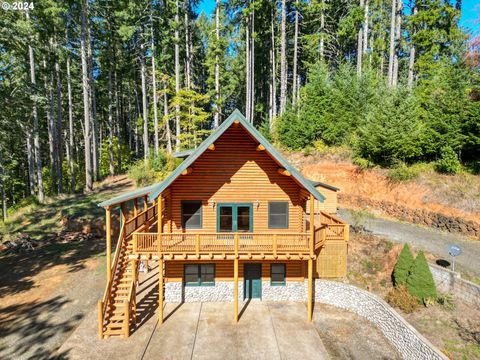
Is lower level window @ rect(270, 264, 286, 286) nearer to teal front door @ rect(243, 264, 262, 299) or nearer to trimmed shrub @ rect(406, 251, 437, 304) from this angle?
teal front door @ rect(243, 264, 262, 299)

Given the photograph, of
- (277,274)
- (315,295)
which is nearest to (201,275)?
(277,274)

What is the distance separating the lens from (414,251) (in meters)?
15.8

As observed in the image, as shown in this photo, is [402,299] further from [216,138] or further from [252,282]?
[216,138]

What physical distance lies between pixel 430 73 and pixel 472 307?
23.1 metres

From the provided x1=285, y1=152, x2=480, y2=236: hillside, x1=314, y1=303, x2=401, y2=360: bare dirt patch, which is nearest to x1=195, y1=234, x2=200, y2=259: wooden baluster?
x1=314, y1=303, x2=401, y2=360: bare dirt patch

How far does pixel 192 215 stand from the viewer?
14.4 meters

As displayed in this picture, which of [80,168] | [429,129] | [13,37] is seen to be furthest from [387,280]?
[80,168]

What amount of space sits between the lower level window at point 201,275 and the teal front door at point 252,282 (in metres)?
1.76

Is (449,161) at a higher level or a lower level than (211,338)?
higher

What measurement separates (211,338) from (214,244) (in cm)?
393

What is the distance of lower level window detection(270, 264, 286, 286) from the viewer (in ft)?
47.8

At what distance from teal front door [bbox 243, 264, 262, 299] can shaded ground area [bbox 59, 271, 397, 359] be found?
51cm

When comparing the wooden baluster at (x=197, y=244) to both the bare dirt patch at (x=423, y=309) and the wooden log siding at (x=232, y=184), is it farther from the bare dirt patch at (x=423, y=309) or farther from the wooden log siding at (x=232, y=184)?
the bare dirt patch at (x=423, y=309)

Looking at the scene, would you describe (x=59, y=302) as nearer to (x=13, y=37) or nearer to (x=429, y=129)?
(x=13, y=37)
